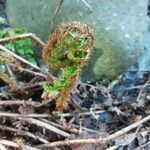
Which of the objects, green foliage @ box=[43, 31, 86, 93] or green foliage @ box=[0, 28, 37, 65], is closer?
green foliage @ box=[43, 31, 86, 93]

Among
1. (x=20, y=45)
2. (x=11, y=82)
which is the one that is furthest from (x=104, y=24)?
(x=11, y=82)

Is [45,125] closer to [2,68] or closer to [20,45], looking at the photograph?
[2,68]

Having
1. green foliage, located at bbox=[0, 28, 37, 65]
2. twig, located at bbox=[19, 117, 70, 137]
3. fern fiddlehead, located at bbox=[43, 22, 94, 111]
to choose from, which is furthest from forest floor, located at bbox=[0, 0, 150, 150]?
fern fiddlehead, located at bbox=[43, 22, 94, 111]

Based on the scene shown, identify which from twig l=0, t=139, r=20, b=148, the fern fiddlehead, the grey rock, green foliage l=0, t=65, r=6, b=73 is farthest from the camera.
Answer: the grey rock

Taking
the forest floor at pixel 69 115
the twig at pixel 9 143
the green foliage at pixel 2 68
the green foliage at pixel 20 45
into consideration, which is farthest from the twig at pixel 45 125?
the green foliage at pixel 20 45

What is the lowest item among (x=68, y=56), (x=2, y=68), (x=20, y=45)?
(x=68, y=56)

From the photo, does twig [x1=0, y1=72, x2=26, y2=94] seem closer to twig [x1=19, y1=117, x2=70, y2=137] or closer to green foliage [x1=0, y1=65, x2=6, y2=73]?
green foliage [x1=0, y1=65, x2=6, y2=73]
